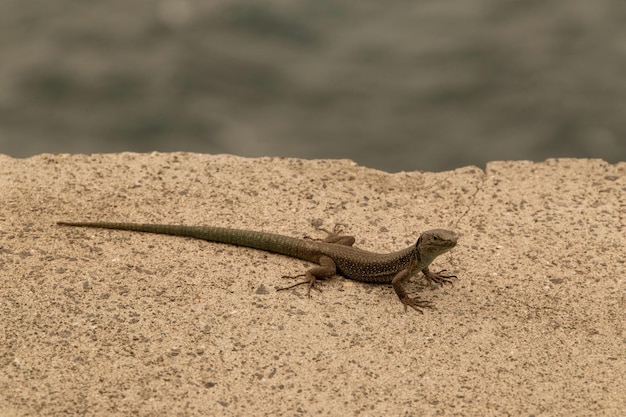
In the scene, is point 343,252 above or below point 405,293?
above

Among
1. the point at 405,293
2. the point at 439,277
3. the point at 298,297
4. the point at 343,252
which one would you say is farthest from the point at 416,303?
the point at 298,297

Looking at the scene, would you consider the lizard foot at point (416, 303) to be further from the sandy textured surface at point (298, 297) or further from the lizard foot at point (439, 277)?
the lizard foot at point (439, 277)

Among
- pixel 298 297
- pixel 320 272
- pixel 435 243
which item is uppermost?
pixel 435 243

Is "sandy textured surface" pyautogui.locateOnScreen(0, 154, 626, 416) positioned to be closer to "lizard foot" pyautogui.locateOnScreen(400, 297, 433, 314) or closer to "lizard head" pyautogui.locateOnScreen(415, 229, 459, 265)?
"lizard foot" pyautogui.locateOnScreen(400, 297, 433, 314)

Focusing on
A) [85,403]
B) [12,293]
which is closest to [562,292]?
[85,403]

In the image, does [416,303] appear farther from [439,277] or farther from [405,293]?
[439,277]

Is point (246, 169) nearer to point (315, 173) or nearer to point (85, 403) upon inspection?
point (315, 173)
